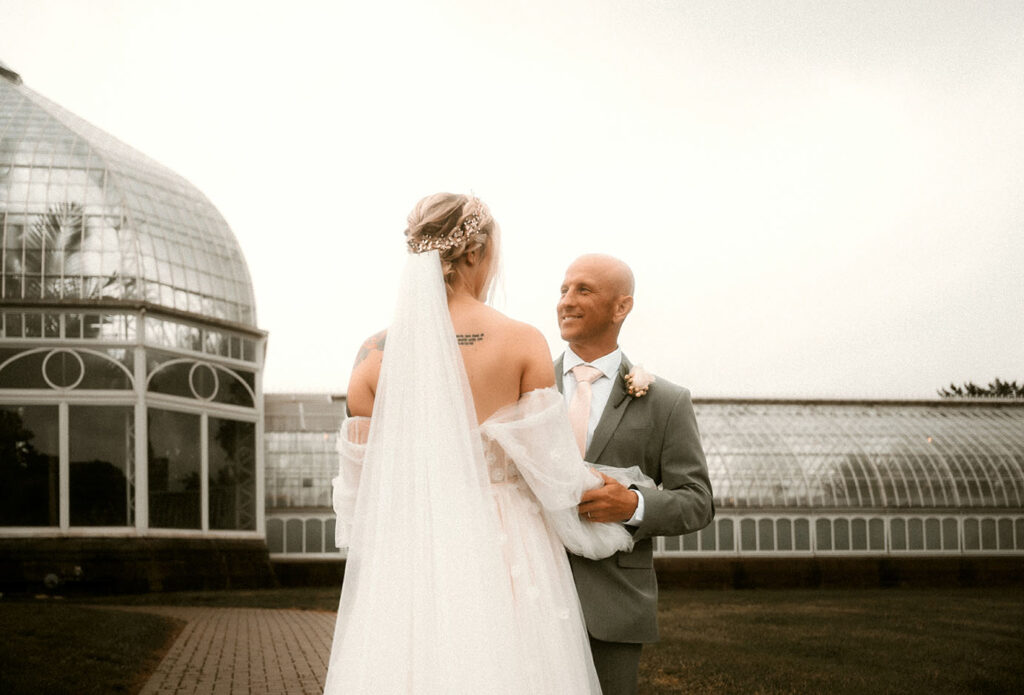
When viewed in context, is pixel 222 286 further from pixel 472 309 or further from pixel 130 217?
pixel 472 309

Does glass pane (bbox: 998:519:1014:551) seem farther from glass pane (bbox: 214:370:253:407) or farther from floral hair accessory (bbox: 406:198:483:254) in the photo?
floral hair accessory (bbox: 406:198:483:254)

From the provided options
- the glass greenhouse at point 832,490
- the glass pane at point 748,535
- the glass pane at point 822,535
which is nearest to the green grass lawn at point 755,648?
the glass greenhouse at point 832,490

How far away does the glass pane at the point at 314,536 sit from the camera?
31375 millimetres

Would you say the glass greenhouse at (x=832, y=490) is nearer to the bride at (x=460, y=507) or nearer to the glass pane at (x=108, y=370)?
the glass pane at (x=108, y=370)

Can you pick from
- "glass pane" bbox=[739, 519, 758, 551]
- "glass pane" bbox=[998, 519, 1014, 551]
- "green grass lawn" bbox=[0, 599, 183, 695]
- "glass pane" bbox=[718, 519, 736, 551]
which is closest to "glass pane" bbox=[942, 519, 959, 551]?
"glass pane" bbox=[998, 519, 1014, 551]

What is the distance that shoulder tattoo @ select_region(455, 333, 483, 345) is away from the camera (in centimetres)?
347

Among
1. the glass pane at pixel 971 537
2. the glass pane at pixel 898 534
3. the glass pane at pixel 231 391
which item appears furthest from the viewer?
the glass pane at pixel 971 537

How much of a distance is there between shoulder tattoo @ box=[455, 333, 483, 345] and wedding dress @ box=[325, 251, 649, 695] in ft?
0.19

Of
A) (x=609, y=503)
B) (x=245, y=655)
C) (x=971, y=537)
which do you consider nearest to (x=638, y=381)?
(x=609, y=503)

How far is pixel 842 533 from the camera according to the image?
112 ft

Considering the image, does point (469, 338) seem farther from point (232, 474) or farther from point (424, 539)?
point (232, 474)

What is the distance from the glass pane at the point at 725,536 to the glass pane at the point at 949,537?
22.8 feet

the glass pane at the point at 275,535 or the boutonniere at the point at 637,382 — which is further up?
the boutonniere at the point at 637,382

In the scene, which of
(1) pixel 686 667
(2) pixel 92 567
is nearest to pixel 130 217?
(2) pixel 92 567
